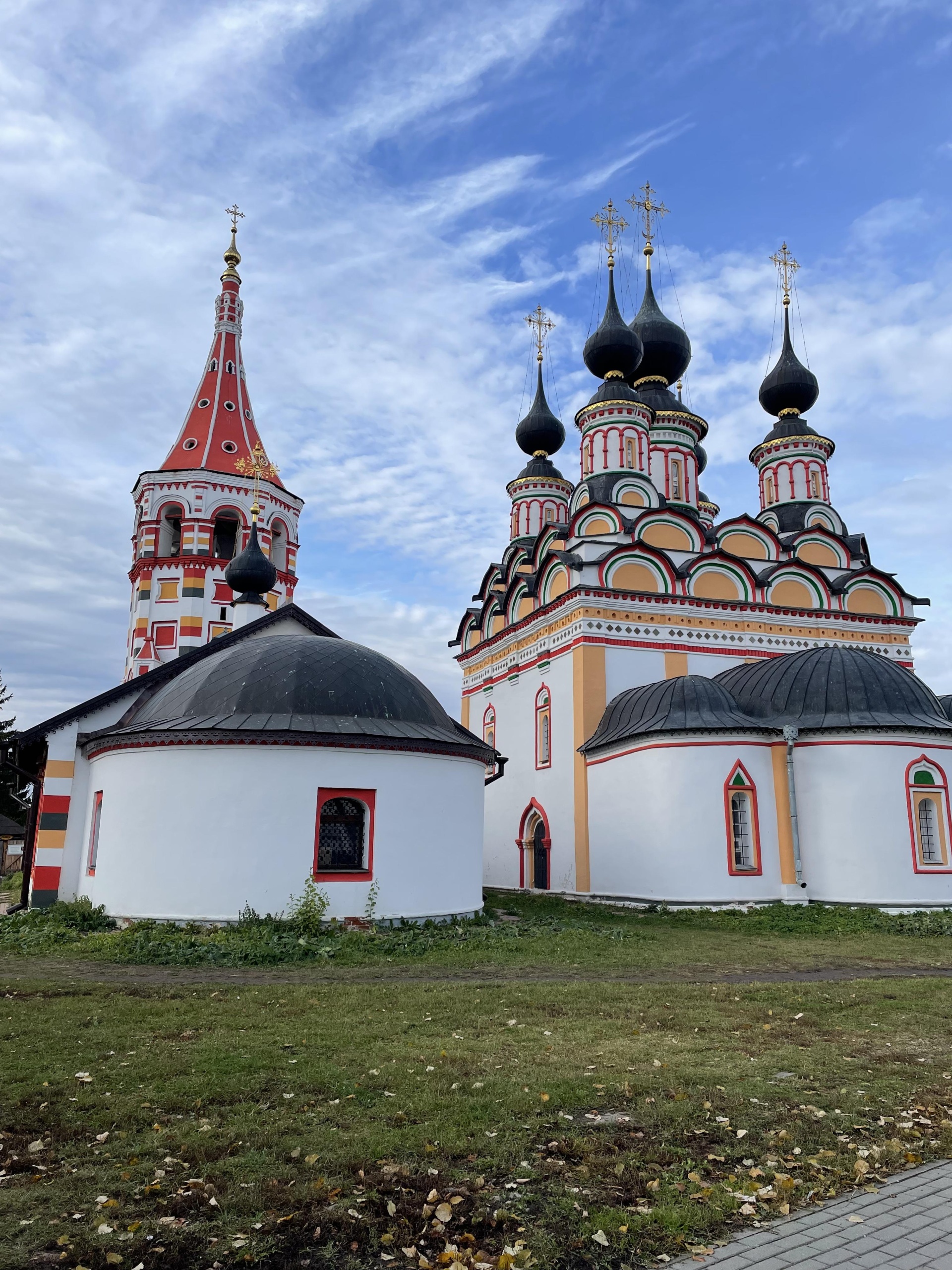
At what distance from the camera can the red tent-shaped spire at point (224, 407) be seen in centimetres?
2702

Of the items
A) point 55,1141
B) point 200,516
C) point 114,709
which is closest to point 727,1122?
point 55,1141

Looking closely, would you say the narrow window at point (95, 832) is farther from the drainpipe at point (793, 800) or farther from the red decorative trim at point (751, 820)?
the drainpipe at point (793, 800)

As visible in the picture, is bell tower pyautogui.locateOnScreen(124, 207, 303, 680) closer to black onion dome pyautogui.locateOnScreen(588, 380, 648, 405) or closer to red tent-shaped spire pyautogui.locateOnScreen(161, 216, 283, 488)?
red tent-shaped spire pyautogui.locateOnScreen(161, 216, 283, 488)

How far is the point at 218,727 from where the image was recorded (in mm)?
11562

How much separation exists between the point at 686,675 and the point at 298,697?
9.32 metres

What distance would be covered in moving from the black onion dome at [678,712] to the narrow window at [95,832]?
9298mm

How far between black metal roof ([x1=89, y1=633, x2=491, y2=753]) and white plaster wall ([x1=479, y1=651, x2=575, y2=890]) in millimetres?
6889

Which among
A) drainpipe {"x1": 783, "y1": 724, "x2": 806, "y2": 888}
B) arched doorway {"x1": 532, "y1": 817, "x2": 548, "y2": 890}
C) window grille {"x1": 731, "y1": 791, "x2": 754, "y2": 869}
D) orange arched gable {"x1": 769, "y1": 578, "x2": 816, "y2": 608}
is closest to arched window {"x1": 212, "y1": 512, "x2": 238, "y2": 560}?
arched doorway {"x1": 532, "y1": 817, "x2": 548, "y2": 890}

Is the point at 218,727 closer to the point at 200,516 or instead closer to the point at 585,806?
the point at 585,806

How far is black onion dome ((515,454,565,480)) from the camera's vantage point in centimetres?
3022

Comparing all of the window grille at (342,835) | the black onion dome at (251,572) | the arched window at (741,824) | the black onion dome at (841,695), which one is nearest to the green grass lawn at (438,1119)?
the window grille at (342,835)

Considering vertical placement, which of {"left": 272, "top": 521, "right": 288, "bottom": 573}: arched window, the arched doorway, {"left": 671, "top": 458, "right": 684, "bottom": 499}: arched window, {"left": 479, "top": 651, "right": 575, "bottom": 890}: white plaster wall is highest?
{"left": 671, "top": 458, "right": 684, "bottom": 499}: arched window

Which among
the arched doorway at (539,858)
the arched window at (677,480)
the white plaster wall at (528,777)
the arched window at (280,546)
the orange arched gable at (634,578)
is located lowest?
the arched doorway at (539,858)

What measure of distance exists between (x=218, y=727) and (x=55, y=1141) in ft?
24.7
